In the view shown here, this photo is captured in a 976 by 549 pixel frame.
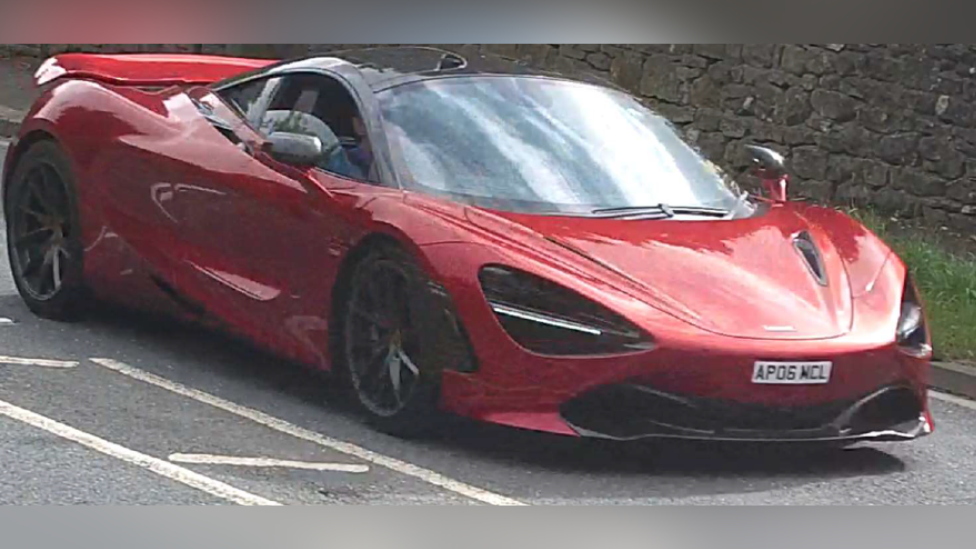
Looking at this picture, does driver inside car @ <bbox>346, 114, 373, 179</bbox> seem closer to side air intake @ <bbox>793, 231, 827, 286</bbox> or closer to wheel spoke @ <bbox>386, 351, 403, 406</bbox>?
wheel spoke @ <bbox>386, 351, 403, 406</bbox>

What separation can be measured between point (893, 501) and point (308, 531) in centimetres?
173

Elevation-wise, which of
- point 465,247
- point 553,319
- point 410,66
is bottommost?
point 553,319

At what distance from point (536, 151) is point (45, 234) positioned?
1.74 meters

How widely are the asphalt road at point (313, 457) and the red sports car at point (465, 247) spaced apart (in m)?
0.11

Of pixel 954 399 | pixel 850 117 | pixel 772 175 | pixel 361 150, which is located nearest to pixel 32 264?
pixel 361 150

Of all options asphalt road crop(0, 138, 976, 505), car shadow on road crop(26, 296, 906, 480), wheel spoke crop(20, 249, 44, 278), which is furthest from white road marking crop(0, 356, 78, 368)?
car shadow on road crop(26, 296, 906, 480)

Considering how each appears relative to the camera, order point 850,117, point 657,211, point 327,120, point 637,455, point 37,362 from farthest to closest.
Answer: point 850,117, point 37,362, point 327,120, point 657,211, point 637,455

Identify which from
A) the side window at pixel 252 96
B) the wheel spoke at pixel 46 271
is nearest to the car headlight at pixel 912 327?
the side window at pixel 252 96

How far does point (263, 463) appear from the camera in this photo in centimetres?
403

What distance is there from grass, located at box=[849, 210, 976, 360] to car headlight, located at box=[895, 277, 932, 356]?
1.59 feet

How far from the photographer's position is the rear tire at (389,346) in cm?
422

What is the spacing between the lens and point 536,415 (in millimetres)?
4090

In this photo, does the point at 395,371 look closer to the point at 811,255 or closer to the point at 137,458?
the point at 137,458

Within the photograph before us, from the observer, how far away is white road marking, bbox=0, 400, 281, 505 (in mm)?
3699
